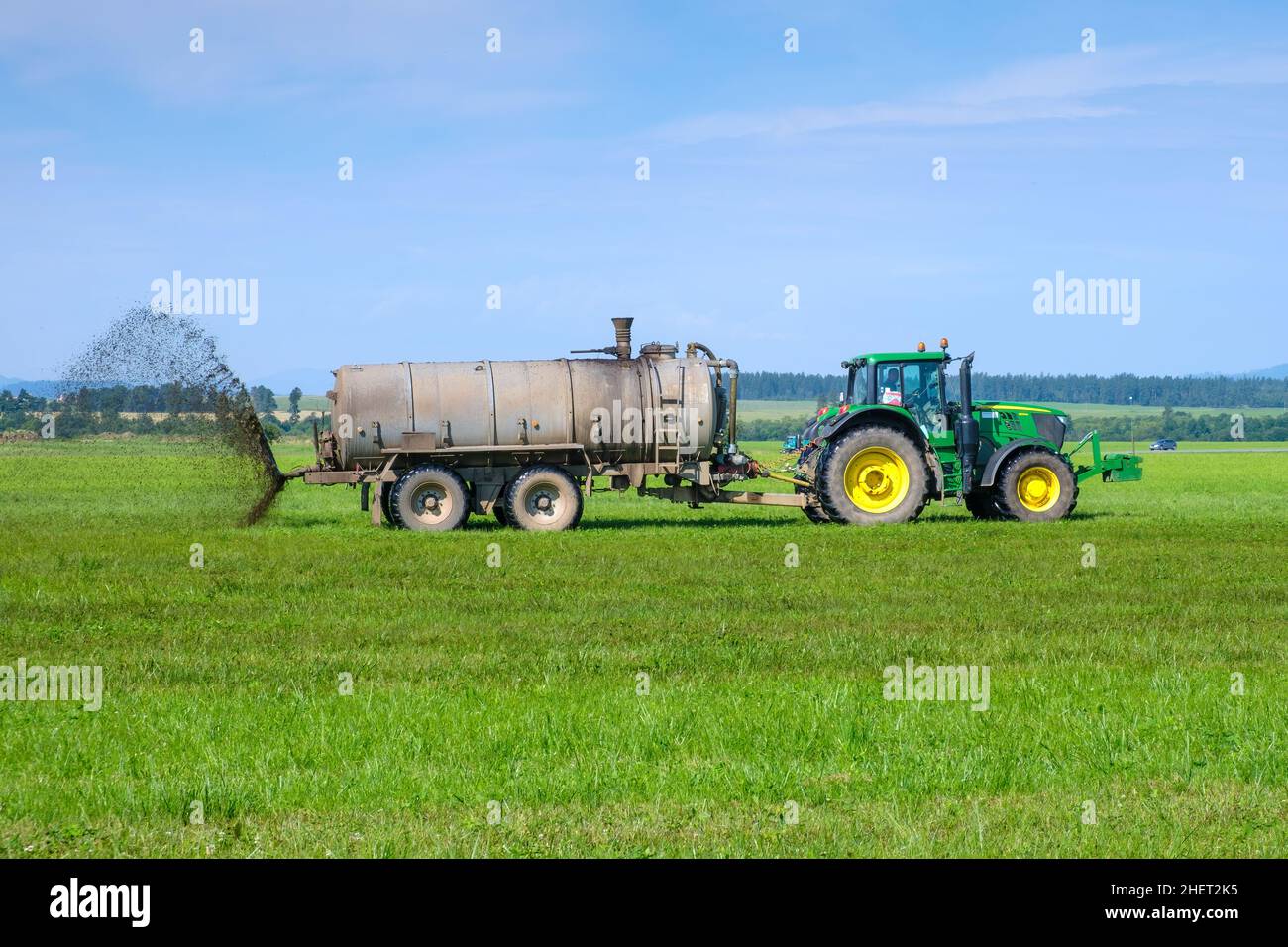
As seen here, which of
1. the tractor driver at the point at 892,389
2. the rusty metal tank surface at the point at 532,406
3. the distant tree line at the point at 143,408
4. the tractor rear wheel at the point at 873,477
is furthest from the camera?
the tractor driver at the point at 892,389

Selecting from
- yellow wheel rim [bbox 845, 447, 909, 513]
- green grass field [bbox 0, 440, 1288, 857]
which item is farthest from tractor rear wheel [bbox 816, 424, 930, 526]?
green grass field [bbox 0, 440, 1288, 857]

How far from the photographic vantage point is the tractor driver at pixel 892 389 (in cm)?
2495

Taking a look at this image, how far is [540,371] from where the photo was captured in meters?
24.3

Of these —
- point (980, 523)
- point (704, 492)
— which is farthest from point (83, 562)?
point (980, 523)

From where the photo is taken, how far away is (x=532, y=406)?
2412cm

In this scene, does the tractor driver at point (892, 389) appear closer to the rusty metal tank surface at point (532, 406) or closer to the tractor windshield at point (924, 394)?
the tractor windshield at point (924, 394)

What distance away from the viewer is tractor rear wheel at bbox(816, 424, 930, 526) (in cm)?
2448

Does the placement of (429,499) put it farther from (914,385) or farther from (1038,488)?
(1038,488)

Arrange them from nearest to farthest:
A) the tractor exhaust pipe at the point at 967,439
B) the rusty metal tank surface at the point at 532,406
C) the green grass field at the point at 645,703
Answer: the green grass field at the point at 645,703 < the rusty metal tank surface at the point at 532,406 < the tractor exhaust pipe at the point at 967,439

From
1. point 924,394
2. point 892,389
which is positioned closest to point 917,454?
point 924,394

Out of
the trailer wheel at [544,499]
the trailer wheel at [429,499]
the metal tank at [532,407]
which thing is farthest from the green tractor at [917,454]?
the trailer wheel at [429,499]

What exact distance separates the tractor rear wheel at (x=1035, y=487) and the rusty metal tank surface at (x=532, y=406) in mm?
5054
